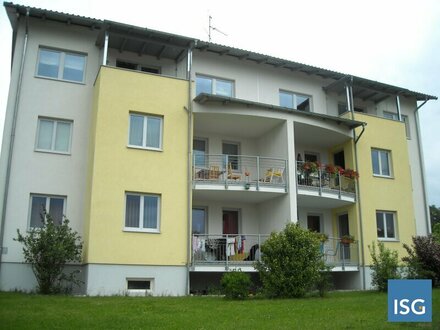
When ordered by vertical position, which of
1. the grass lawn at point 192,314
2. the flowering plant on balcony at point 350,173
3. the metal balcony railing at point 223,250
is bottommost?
the grass lawn at point 192,314

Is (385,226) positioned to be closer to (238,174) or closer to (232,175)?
(238,174)

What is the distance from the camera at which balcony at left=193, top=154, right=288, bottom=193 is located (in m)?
19.9

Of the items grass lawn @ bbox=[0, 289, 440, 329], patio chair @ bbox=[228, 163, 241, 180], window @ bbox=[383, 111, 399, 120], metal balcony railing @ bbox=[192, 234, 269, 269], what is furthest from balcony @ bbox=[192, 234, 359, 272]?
window @ bbox=[383, 111, 399, 120]

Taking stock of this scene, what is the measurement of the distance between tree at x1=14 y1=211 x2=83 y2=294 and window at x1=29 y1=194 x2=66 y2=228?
3.62 feet

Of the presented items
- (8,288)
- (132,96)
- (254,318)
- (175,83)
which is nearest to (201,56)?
(175,83)

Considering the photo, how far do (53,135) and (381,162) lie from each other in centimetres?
1534

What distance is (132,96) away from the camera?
19406 millimetres

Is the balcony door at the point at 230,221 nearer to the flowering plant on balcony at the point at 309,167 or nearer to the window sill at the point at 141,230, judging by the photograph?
the flowering plant on balcony at the point at 309,167

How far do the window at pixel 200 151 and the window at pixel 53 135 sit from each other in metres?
5.36

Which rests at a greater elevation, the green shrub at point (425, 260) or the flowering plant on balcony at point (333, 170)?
the flowering plant on balcony at point (333, 170)

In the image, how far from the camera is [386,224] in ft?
79.1


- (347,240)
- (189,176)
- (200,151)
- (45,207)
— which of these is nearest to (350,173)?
(347,240)

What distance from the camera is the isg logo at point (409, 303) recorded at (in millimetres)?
8570

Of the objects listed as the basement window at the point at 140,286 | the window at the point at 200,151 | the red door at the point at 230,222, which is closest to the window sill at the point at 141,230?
the basement window at the point at 140,286
